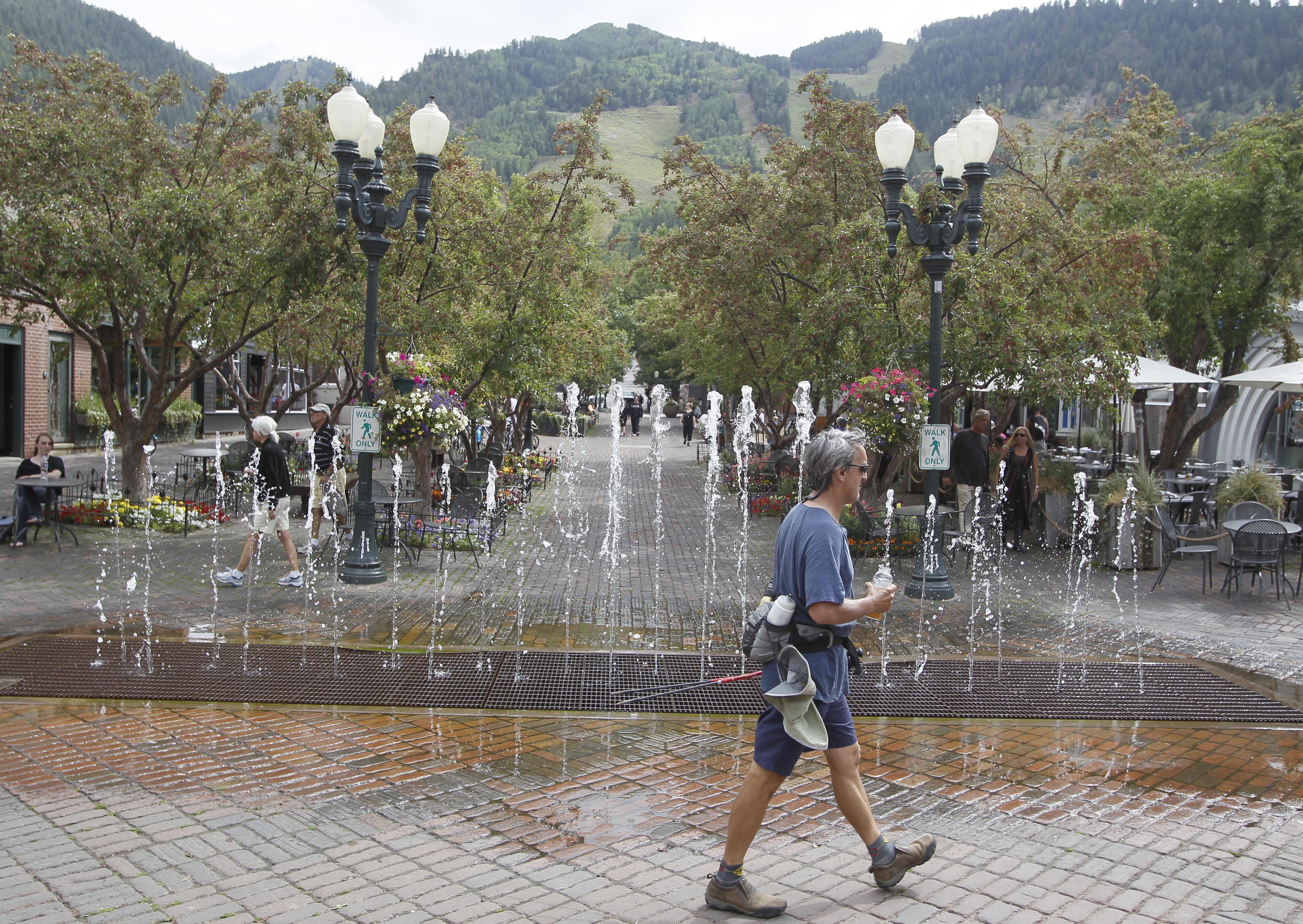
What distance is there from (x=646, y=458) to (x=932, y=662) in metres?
21.9

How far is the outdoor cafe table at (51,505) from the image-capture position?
10.6 metres

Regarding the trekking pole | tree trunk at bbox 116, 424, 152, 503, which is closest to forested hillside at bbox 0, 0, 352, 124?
tree trunk at bbox 116, 424, 152, 503

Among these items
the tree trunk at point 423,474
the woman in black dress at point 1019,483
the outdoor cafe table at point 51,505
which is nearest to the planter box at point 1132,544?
the woman in black dress at point 1019,483

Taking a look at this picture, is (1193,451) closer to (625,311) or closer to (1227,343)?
(1227,343)

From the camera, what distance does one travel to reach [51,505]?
11406 mm

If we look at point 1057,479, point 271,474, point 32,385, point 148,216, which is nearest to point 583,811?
point 271,474

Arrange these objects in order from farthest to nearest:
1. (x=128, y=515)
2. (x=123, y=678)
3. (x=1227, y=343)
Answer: (x=1227, y=343) → (x=128, y=515) → (x=123, y=678)

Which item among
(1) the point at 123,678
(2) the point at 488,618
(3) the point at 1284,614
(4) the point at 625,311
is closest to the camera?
(1) the point at 123,678

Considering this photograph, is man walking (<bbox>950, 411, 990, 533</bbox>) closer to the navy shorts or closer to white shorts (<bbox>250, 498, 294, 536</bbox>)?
white shorts (<bbox>250, 498, 294, 536</bbox>)

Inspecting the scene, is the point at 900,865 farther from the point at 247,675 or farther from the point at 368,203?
the point at 368,203

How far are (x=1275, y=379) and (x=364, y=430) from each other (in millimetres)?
11137

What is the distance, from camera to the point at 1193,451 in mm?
22875

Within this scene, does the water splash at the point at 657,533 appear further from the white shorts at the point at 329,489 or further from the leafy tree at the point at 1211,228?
the leafy tree at the point at 1211,228

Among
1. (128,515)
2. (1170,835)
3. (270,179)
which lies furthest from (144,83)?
(1170,835)
